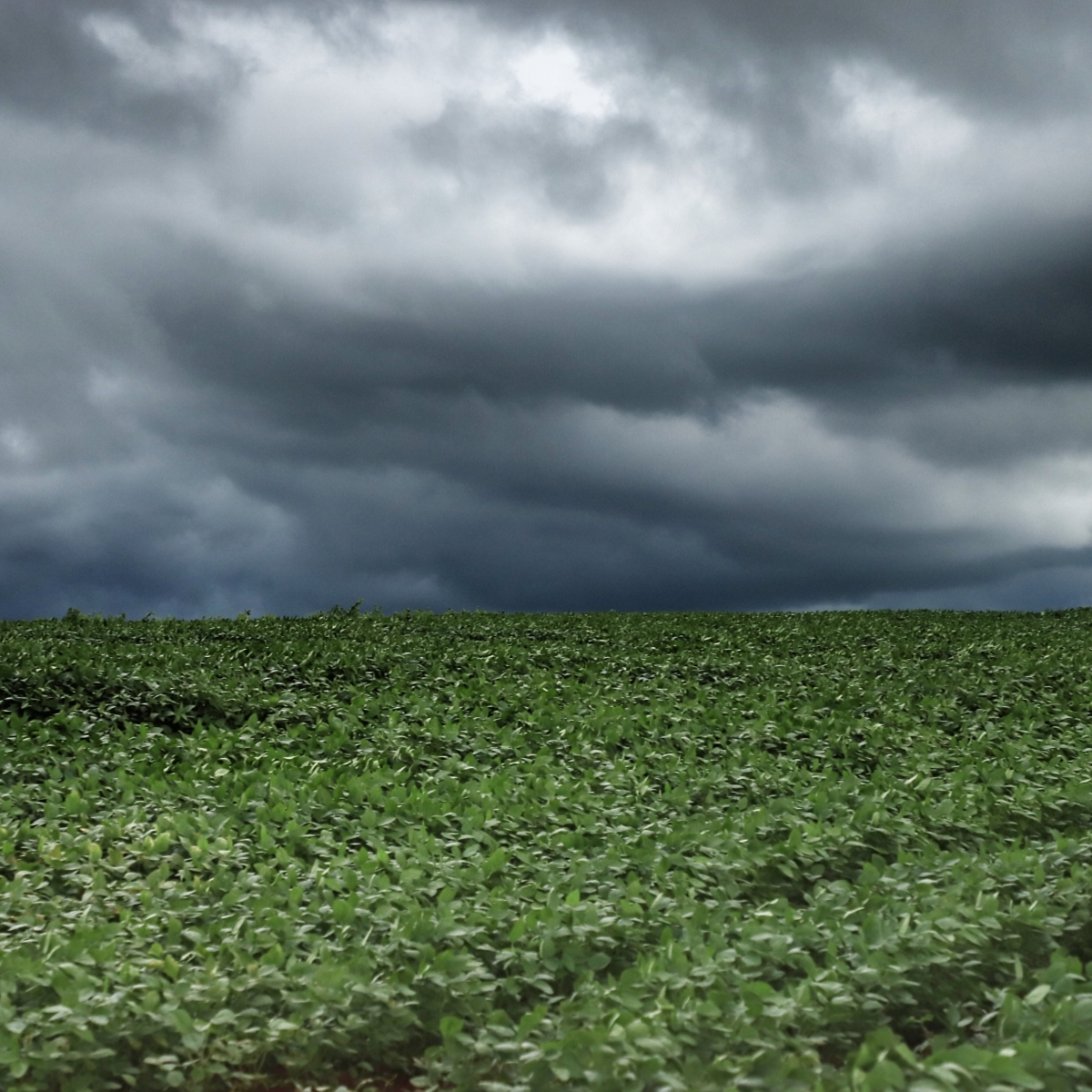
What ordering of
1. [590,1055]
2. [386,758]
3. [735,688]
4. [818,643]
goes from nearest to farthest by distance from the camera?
[590,1055] → [386,758] → [735,688] → [818,643]

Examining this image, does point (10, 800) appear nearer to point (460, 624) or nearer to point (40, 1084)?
point (40, 1084)

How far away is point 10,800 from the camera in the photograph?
7793 millimetres

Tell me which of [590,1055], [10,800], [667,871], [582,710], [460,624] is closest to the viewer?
[590,1055]

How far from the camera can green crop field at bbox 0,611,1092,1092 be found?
439 cm

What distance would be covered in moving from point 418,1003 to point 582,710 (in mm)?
5854

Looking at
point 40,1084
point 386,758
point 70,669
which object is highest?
point 70,669

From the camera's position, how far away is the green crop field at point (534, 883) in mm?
4391

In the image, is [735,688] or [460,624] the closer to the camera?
[735,688]

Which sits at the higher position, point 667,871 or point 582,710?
point 582,710

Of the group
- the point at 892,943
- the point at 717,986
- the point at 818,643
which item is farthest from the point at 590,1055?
the point at 818,643

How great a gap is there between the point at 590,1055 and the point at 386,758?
5.05 meters

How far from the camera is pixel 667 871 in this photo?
20.3 feet

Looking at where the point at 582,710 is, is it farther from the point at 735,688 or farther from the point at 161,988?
the point at 161,988

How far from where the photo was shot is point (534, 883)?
19.4ft
